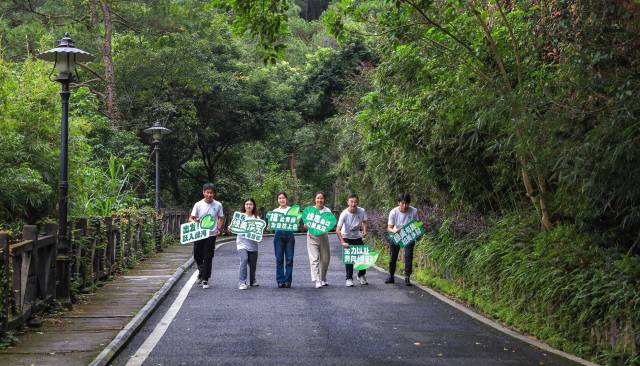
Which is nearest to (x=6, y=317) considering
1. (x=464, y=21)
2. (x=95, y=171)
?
(x=464, y=21)

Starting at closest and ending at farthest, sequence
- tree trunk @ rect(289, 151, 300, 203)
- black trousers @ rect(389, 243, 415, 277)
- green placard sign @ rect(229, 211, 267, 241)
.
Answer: green placard sign @ rect(229, 211, 267, 241)
black trousers @ rect(389, 243, 415, 277)
tree trunk @ rect(289, 151, 300, 203)

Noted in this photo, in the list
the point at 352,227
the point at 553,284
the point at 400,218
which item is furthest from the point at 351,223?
the point at 553,284

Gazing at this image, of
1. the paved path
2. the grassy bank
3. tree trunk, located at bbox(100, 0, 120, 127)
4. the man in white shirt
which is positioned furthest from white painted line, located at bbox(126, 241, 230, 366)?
tree trunk, located at bbox(100, 0, 120, 127)

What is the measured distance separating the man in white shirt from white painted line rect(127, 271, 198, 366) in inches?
19.6

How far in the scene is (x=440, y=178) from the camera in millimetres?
14211

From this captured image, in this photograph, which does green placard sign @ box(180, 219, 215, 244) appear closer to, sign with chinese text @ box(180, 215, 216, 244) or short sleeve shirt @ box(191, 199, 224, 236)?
sign with chinese text @ box(180, 215, 216, 244)

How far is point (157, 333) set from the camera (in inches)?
351

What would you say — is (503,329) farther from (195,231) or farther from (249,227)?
(195,231)

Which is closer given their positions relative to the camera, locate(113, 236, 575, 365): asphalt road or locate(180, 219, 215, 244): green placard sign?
locate(113, 236, 575, 365): asphalt road

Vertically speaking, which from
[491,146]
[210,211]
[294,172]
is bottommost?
[210,211]

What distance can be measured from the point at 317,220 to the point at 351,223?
0.81 metres

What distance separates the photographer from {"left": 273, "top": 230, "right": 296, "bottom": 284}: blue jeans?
13820 mm

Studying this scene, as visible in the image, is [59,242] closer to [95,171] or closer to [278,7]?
[278,7]

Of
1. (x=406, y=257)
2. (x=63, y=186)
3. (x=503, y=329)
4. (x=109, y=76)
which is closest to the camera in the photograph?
(x=503, y=329)
